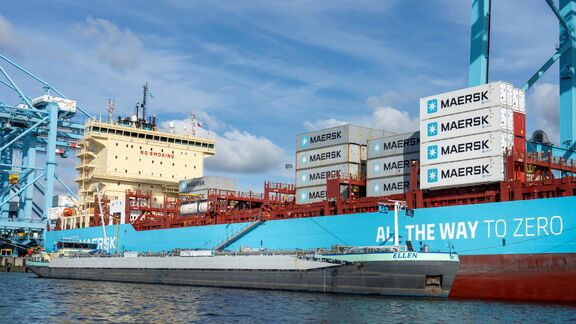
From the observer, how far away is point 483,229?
31469mm

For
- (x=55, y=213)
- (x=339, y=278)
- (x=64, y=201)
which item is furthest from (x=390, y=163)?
(x=64, y=201)

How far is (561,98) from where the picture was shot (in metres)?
38.6

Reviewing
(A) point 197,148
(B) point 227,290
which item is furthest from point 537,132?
(A) point 197,148

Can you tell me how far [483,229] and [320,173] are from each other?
41.0 feet

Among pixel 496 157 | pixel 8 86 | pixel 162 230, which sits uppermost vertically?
pixel 8 86

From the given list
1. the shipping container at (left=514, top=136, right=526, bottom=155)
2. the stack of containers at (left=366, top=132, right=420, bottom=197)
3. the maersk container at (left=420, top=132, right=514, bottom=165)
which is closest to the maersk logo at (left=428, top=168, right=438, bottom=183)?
the maersk container at (left=420, top=132, right=514, bottom=165)

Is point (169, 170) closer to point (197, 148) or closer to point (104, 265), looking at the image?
point (197, 148)

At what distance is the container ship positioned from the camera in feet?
97.3

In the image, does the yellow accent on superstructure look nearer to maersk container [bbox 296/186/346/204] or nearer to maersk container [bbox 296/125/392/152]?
maersk container [bbox 296/186/346/204]

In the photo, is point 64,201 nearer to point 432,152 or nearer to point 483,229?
point 432,152

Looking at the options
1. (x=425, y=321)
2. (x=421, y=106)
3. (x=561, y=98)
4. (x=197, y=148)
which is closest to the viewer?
(x=425, y=321)

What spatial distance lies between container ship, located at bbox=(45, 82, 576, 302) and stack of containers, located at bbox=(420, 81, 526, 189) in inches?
2.1

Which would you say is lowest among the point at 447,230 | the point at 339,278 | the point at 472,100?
the point at 339,278

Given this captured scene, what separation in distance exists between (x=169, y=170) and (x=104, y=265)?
15505 millimetres
